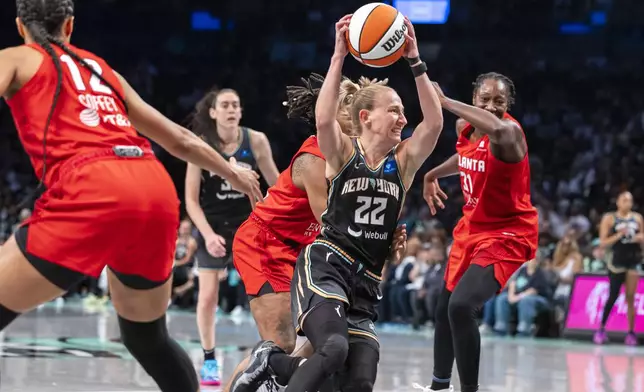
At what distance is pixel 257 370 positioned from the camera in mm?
4945

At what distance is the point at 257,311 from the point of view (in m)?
5.36

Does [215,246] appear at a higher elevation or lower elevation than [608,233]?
higher

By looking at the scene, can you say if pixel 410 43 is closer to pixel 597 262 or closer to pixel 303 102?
pixel 303 102

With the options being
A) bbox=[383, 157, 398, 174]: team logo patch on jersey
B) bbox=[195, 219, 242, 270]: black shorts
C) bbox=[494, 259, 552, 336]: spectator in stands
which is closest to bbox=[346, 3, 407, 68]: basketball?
bbox=[383, 157, 398, 174]: team logo patch on jersey

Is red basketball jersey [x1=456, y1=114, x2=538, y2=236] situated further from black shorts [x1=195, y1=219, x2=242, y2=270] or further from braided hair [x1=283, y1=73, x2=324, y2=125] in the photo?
black shorts [x1=195, y1=219, x2=242, y2=270]

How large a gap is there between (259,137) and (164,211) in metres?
3.86

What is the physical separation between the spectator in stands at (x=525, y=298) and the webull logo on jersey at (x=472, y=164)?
6556 millimetres

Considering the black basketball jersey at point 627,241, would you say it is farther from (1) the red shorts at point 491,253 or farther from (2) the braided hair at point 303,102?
(2) the braided hair at point 303,102

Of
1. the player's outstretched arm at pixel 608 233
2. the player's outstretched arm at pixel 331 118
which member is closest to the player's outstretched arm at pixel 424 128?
the player's outstretched arm at pixel 331 118

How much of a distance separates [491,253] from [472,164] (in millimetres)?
571

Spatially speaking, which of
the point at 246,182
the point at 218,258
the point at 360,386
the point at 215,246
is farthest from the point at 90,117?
the point at 218,258

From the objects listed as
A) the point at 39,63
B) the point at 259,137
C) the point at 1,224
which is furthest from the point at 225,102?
the point at 1,224

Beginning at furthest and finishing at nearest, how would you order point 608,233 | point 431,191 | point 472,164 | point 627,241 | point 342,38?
point 608,233
point 627,241
point 431,191
point 472,164
point 342,38

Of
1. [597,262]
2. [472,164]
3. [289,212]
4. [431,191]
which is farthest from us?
[597,262]
